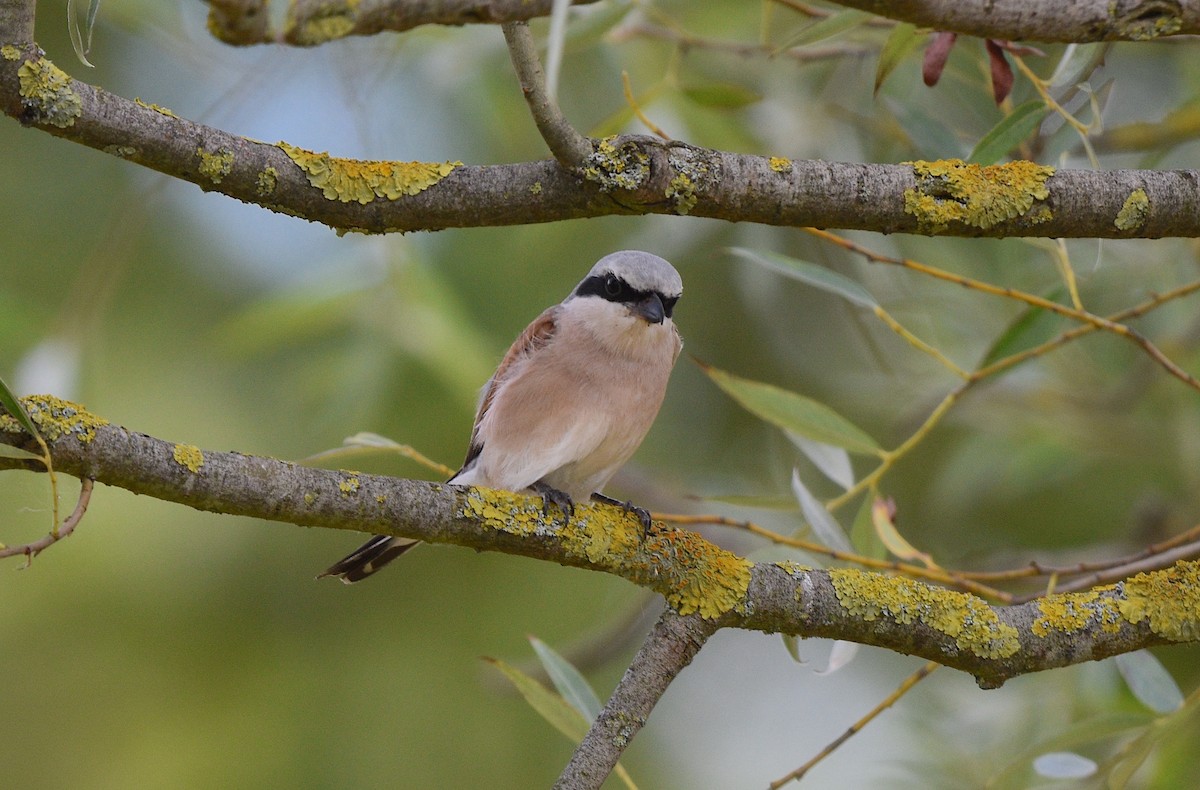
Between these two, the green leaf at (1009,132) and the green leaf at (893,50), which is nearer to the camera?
the green leaf at (1009,132)

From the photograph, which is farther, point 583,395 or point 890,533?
point 583,395

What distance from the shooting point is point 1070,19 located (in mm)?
1351

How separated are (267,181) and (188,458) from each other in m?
0.34

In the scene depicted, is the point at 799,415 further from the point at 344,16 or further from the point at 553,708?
the point at 344,16

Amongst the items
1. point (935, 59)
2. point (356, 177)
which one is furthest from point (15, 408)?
point (935, 59)

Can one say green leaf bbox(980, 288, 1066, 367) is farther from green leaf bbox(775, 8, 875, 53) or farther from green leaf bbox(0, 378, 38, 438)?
green leaf bbox(0, 378, 38, 438)

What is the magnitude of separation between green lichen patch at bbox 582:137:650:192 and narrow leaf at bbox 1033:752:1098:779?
1363 millimetres

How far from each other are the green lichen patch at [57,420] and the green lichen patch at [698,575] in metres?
0.80

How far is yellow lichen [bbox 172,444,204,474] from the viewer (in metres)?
1.36

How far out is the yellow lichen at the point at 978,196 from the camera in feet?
5.15

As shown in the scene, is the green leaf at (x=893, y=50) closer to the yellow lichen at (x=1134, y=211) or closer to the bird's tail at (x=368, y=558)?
the yellow lichen at (x=1134, y=211)

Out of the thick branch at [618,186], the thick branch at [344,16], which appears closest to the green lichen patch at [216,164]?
the thick branch at [618,186]

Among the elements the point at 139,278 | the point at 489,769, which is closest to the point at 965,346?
the point at 489,769

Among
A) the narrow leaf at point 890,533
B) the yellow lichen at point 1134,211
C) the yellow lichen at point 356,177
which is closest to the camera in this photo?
the yellow lichen at point 356,177
